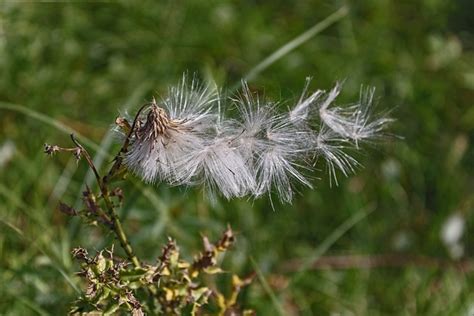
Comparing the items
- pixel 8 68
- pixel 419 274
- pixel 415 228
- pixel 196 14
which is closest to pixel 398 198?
pixel 415 228

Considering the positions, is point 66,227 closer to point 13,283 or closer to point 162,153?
point 13,283

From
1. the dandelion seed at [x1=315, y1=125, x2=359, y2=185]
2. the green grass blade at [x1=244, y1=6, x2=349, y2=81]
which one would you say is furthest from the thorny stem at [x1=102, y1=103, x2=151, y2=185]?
the green grass blade at [x1=244, y1=6, x2=349, y2=81]

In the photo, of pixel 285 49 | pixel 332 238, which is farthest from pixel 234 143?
pixel 332 238

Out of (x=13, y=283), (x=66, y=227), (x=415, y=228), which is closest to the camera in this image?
(x=13, y=283)

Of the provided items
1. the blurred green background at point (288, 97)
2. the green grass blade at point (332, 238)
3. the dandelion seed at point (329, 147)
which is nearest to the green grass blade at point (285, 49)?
the blurred green background at point (288, 97)

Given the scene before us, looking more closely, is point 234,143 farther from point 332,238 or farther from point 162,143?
point 332,238

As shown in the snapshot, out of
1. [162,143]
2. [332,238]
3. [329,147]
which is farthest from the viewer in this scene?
[332,238]
